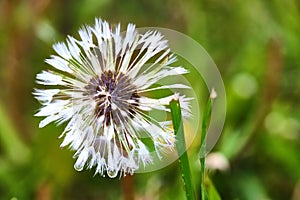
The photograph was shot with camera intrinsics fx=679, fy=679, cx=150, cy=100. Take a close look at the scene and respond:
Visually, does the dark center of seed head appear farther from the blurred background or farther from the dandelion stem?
the blurred background

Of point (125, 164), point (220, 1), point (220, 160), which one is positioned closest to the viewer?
point (125, 164)

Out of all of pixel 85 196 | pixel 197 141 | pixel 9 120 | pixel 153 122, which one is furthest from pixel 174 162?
pixel 153 122

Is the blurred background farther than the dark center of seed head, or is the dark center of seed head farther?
the blurred background

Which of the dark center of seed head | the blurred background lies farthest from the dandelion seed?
the blurred background

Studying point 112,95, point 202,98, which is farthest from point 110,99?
point 202,98

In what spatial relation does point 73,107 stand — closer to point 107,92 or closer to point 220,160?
point 107,92

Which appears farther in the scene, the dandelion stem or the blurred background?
the blurred background

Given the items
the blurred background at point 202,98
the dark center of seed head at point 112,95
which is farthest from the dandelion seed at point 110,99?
the blurred background at point 202,98

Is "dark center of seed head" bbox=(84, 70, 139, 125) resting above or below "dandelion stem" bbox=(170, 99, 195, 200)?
above
